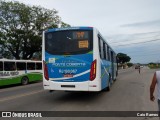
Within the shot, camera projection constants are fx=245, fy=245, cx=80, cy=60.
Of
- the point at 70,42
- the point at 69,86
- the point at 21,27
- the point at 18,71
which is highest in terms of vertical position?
the point at 21,27

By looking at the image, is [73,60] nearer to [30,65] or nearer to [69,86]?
[69,86]

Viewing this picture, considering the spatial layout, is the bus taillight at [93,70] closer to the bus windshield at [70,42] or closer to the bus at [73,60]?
the bus at [73,60]

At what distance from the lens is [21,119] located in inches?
295

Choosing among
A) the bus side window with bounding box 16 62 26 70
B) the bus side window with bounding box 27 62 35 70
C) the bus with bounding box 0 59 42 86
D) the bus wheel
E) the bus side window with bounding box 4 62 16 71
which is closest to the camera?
the bus with bounding box 0 59 42 86

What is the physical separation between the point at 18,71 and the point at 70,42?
1123cm

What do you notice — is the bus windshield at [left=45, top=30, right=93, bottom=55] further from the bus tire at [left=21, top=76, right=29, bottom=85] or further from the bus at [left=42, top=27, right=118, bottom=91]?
the bus tire at [left=21, top=76, right=29, bottom=85]

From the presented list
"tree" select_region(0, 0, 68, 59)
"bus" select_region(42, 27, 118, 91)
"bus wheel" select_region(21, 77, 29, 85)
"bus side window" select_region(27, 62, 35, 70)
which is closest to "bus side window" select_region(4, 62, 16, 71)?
"bus wheel" select_region(21, 77, 29, 85)

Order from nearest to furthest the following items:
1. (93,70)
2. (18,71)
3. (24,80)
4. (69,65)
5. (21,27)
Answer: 1. (93,70)
2. (69,65)
3. (18,71)
4. (24,80)
5. (21,27)

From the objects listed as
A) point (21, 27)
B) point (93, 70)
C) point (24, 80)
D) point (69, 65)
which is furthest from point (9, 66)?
point (21, 27)

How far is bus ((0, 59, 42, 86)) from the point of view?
1881 centimetres

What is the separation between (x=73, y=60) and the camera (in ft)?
34.3

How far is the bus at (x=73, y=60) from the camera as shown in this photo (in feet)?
33.7

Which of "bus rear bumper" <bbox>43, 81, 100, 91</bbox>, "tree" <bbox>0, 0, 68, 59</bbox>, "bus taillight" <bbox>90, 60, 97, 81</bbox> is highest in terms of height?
"tree" <bbox>0, 0, 68, 59</bbox>

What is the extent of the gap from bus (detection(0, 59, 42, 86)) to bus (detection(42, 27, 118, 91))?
8955 mm
